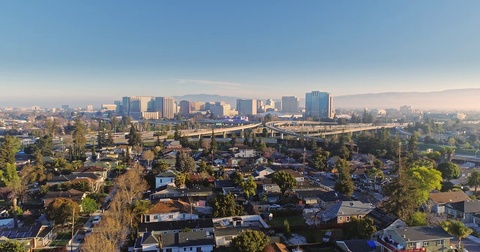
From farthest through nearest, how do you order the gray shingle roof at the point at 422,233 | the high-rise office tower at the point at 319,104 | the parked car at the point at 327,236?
the high-rise office tower at the point at 319,104 → the parked car at the point at 327,236 → the gray shingle roof at the point at 422,233

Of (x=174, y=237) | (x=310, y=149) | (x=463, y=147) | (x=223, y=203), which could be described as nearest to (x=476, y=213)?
(x=223, y=203)

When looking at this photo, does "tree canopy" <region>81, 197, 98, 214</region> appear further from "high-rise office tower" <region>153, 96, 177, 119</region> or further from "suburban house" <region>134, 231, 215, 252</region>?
"high-rise office tower" <region>153, 96, 177, 119</region>

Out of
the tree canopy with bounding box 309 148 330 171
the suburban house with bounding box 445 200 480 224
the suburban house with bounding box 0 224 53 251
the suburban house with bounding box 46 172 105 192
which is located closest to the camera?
the suburban house with bounding box 0 224 53 251

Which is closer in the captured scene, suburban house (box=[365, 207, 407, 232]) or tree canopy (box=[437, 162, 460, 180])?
suburban house (box=[365, 207, 407, 232])

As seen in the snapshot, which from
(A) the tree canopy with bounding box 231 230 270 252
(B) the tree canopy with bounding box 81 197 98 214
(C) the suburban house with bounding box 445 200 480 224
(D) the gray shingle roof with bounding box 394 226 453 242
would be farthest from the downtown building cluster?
(A) the tree canopy with bounding box 231 230 270 252

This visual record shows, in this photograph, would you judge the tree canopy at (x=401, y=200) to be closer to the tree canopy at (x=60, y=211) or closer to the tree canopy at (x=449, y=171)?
the tree canopy at (x=449, y=171)

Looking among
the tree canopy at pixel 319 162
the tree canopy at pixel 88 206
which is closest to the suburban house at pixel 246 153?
the tree canopy at pixel 319 162

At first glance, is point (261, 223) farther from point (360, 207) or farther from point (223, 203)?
point (360, 207)

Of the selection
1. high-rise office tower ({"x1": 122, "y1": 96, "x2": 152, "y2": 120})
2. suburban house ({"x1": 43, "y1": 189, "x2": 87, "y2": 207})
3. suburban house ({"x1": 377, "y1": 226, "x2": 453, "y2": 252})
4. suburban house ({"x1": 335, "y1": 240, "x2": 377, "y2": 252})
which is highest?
high-rise office tower ({"x1": 122, "y1": 96, "x2": 152, "y2": 120})
